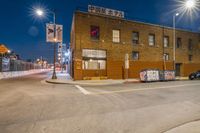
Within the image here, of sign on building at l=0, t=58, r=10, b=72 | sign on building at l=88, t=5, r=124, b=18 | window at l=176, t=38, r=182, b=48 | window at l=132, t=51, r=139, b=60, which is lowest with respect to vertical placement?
sign on building at l=0, t=58, r=10, b=72

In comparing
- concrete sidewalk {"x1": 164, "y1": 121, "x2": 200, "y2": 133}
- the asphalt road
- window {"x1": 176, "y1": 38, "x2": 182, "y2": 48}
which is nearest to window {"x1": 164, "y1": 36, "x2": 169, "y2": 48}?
window {"x1": 176, "y1": 38, "x2": 182, "y2": 48}

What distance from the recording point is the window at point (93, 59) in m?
22.1

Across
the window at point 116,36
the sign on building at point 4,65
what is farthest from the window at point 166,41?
the sign on building at point 4,65

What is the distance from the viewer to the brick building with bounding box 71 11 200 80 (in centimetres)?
2184

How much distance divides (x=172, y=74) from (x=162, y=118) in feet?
62.9

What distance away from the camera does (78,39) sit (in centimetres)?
2156

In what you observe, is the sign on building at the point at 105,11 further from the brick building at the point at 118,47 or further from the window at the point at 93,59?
the window at the point at 93,59

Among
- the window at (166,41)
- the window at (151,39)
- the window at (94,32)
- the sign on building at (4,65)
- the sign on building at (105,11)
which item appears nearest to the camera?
the window at (94,32)

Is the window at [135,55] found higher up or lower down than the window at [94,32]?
lower down

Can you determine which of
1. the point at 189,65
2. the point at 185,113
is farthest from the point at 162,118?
the point at 189,65

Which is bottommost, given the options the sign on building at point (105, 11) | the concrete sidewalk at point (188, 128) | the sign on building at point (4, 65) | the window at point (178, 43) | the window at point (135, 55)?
the concrete sidewalk at point (188, 128)

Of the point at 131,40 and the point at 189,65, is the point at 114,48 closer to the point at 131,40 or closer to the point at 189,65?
the point at 131,40

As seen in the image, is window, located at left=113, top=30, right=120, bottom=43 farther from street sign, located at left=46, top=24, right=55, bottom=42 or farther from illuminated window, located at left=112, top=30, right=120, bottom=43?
street sign, located at left=46, top=24, right=55, bottom=42

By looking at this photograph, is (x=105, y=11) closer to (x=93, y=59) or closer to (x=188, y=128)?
(x=93, y=59)
